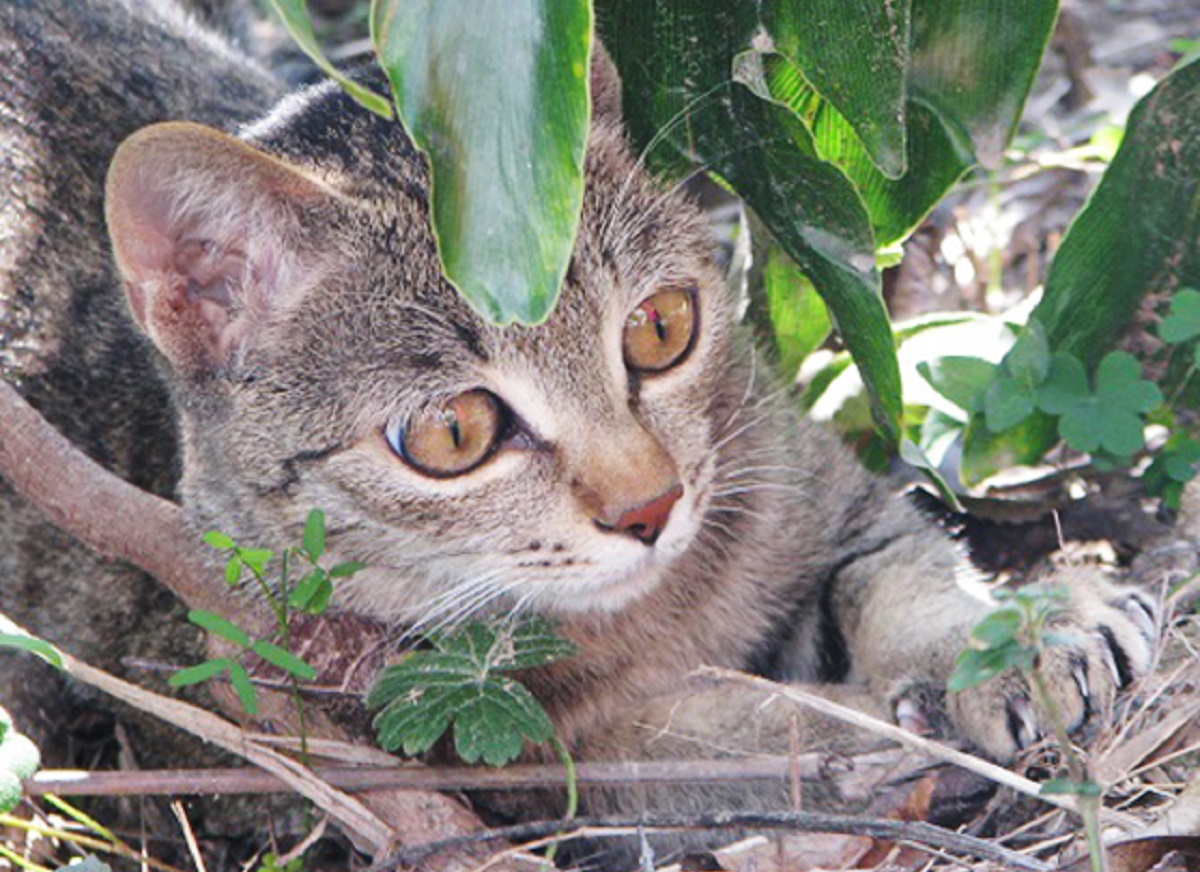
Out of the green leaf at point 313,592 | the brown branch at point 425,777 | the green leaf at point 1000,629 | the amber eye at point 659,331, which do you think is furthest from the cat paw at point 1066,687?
the green leaf at point 313,592

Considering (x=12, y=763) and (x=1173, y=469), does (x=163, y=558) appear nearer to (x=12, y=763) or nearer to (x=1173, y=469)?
(x=12, y=763)

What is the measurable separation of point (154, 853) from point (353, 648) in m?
0.68

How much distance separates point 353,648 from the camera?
2.56 m

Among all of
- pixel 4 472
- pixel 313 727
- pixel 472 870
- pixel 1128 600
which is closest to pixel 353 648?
pixel 313 727

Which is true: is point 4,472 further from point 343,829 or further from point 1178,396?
point 1178,396

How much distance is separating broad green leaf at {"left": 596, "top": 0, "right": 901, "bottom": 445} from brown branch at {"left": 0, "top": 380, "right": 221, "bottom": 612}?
103 centimetres

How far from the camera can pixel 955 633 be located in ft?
8.61

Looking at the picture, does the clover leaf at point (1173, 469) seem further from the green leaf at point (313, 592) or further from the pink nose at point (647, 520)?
the green leaf at point (313, 592)

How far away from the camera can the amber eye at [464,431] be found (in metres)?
2.39

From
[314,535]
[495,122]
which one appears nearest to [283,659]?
[314,535]

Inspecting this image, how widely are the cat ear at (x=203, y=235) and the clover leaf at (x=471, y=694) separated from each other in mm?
596

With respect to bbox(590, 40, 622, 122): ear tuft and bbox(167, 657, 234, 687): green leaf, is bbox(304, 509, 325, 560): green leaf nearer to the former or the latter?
bbox(167, 657, 234, 687): green leaf

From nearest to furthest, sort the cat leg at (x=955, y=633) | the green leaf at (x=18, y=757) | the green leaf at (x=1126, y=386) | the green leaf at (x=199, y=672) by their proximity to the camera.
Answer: the green leaf at (x=18, y=757)
the green leaf at (x=199, y=672)
the cat leg at (x=955, y=633)
the green leaf at (x=1126, y=386)

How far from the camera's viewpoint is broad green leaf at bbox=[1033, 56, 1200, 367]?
2629 mm
